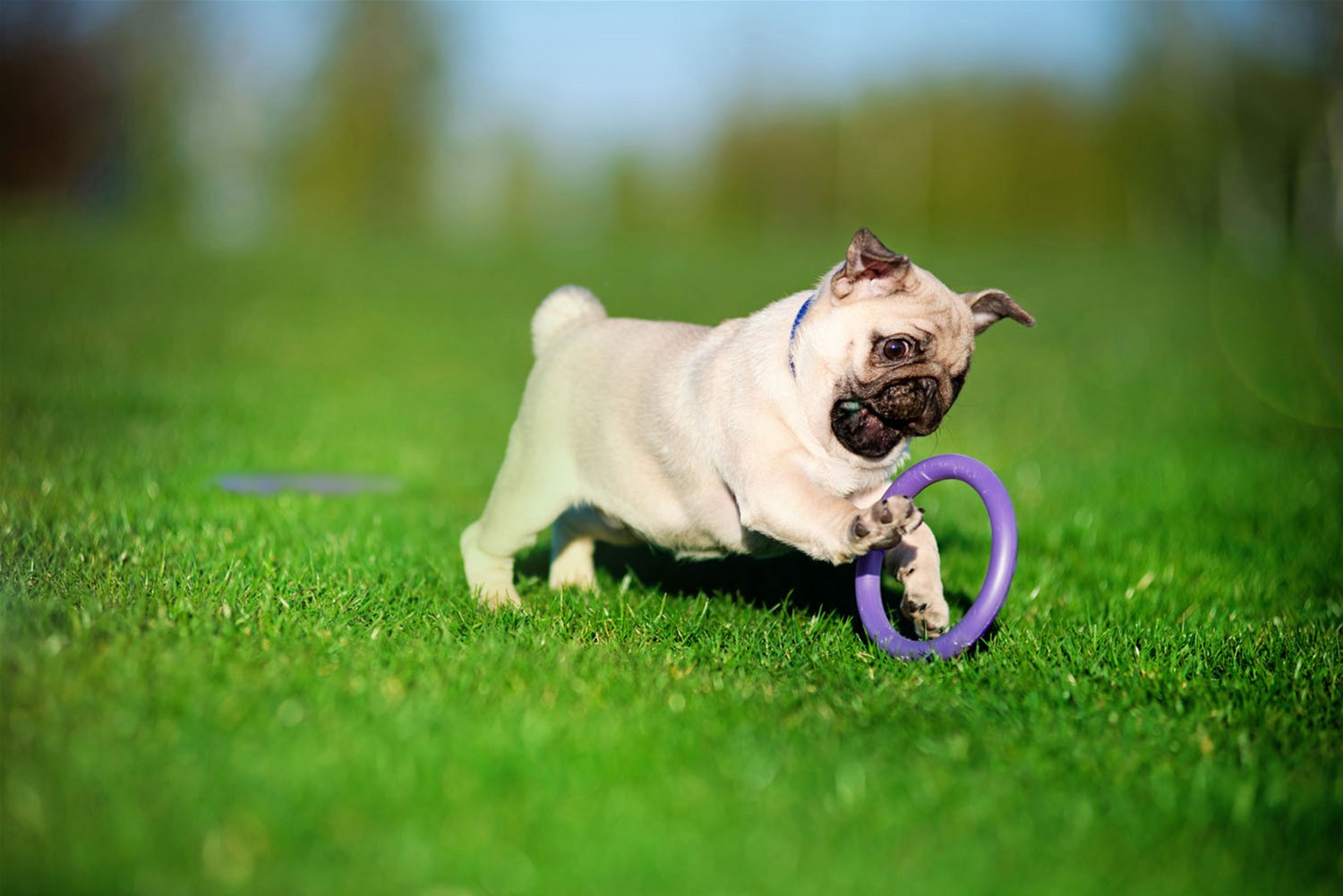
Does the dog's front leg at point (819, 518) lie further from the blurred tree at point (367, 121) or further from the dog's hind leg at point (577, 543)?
the blurred tree at point (367, 121)

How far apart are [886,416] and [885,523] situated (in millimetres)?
443

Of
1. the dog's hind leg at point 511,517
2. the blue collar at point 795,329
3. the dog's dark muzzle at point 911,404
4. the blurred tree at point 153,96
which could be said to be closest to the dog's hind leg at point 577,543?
the dog's hind leg at point 511,517

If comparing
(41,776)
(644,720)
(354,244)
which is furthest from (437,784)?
(354,244)

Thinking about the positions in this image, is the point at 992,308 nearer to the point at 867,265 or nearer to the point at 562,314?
the point at 867,265

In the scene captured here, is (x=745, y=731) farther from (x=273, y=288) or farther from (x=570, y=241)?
(x=570, y=241)

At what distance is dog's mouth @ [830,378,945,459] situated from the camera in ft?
12.9

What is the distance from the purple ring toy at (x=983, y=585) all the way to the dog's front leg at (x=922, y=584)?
10cm

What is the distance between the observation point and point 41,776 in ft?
9.21

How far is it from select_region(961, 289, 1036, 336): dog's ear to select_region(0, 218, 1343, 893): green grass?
1.14 meters

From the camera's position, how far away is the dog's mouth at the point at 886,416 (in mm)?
3936

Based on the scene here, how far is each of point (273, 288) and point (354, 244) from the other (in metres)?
10.7

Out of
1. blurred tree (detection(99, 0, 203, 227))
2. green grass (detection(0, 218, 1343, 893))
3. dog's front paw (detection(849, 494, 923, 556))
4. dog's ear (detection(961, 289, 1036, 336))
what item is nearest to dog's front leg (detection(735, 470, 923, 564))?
dog's front paw (detection(849, 494, 923, 556))

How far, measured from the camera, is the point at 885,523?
12.1 feet

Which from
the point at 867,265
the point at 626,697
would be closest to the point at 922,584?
the point at 867,265
